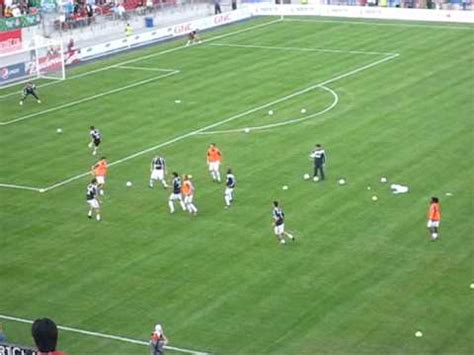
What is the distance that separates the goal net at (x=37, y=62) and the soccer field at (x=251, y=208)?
5.11 ft

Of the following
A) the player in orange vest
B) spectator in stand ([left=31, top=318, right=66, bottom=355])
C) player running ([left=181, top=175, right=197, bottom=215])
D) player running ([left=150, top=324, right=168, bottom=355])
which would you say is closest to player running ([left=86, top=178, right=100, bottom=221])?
player running ([left=181, top=175, right=197, bottom=215])

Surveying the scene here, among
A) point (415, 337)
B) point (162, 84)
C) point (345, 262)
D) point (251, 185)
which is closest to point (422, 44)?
point (162, 84)

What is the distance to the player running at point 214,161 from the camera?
43.2m

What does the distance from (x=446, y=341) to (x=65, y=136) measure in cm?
2756

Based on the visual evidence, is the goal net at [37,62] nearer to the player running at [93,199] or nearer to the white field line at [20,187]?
the white field line at [20,187]

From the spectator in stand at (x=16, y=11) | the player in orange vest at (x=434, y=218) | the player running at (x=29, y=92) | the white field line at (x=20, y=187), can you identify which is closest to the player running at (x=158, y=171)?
the white field line at (x=20, y=187)

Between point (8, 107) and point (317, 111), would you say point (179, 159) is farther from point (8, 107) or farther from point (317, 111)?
point (8, 107)

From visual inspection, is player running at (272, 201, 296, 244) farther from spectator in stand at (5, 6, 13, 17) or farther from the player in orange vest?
spectator in stand at (5, 6, 13, 17)

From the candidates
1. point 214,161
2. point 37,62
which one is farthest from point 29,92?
point 214,161

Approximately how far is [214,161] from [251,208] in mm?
3726

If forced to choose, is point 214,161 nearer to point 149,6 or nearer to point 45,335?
point 45,335

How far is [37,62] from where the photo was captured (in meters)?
65.8

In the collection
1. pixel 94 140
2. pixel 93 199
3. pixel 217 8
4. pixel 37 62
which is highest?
pixel 217 8

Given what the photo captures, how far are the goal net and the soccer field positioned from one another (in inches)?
61.3
